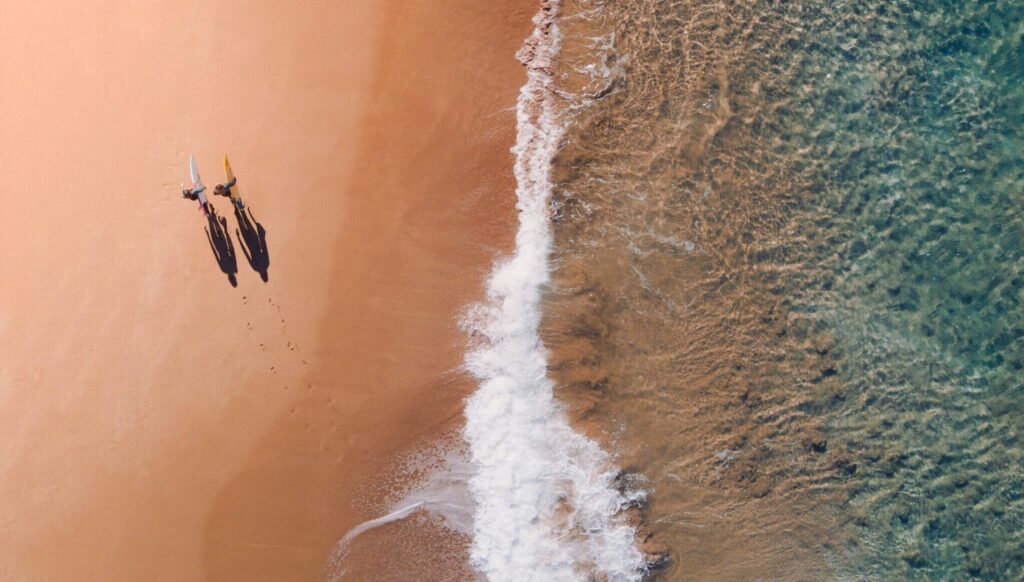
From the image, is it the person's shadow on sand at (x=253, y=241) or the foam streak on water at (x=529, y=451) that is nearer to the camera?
the person's shadow on sand at (x=253, y=241)

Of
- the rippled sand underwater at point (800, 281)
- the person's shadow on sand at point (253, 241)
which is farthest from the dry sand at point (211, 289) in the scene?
the rippled sand underwater at point (800, 281)

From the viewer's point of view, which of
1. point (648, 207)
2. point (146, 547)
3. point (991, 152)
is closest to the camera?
point (146, 547)

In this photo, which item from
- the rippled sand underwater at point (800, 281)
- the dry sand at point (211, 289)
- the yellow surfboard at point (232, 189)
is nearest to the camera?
the yellow surfboard at point (232, 189)

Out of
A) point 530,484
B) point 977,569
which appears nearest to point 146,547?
point 530,484

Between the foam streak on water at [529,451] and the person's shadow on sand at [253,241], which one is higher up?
→ the person's shadow on sand at [253,241]

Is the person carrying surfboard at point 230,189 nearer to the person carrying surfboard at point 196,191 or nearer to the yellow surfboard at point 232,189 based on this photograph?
the yellow surfboard at point 232,189

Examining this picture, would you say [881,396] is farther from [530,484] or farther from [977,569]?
[530,484]
